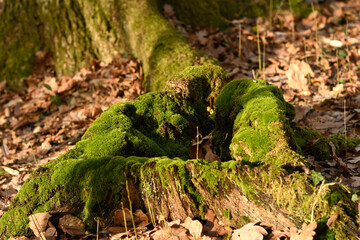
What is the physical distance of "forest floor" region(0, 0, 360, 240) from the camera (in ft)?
15.6

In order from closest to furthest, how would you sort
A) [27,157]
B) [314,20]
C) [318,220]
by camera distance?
[318,220], [27,157], [314,20]

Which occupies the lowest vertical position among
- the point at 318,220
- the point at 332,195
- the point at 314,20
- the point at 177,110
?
the point at 318,220

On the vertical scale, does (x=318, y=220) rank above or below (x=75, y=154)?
below

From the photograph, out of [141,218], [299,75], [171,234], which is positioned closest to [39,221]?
[141,218]

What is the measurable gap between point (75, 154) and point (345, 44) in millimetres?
5544

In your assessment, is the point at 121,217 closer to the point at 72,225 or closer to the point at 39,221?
the point at 72,225

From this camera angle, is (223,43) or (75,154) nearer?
(75,154)

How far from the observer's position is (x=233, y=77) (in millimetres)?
5836

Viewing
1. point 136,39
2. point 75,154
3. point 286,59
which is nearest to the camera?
point 75,154

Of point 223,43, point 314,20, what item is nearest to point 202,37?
point 223,43

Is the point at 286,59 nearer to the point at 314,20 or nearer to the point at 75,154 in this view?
the point at 314,20

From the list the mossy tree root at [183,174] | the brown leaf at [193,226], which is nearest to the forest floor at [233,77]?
the mossy tree root at [183,174]

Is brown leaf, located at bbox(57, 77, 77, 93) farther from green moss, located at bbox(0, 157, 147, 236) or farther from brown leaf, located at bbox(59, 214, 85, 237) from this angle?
brown leaf, located at bbox(59, 214, 85, 237)

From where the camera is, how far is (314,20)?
7316mm
